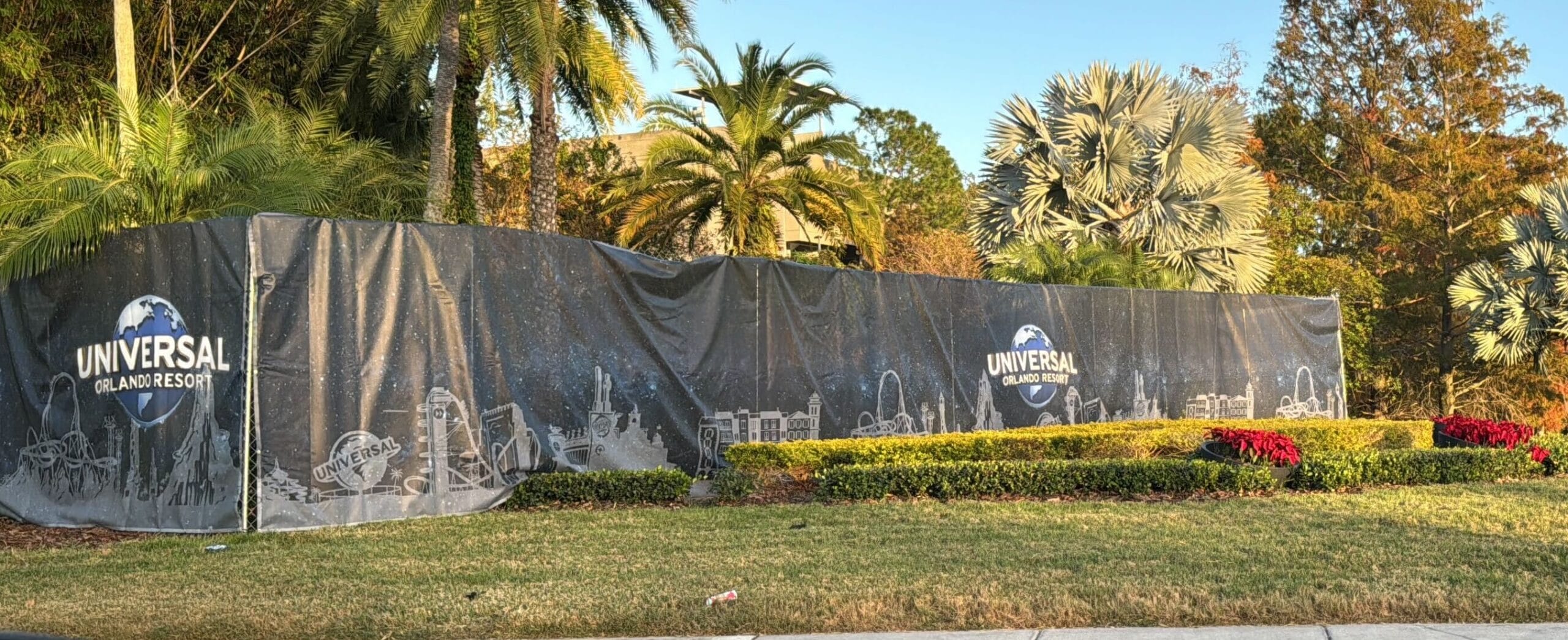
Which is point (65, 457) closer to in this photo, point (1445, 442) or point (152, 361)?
point (152, 361)

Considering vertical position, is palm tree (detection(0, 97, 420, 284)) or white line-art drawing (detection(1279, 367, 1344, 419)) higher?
palm tree (detection(0, 97, 420, 284))

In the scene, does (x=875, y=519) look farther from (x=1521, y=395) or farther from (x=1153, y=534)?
(x=1521, y=395)

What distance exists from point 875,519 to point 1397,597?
13.4ft

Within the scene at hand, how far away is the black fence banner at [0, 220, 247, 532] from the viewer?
383 inches

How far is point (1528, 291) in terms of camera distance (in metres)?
22.8

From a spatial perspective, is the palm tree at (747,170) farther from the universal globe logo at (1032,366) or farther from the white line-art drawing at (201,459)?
the white line-art drawing at (201,459)

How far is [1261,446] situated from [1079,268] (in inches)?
334

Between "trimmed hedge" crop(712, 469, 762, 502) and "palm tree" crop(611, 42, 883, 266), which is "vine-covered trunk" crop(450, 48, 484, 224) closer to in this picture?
"palm tree" crop(611, 42, 883, 266)

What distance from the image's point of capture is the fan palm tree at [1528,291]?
72.5 feet

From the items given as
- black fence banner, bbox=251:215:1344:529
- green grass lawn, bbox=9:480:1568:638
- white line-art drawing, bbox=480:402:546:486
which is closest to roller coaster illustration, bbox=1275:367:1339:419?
black fence banner, bbox=251:215:1344:529

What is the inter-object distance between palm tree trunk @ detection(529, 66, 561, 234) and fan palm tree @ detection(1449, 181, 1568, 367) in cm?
1574

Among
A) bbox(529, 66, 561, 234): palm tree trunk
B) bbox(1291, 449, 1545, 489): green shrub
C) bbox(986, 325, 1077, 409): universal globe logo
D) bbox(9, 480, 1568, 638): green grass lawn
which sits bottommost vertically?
bbox(9, 480, 1568, 638): green grass lawn

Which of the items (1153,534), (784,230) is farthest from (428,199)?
(784,230)

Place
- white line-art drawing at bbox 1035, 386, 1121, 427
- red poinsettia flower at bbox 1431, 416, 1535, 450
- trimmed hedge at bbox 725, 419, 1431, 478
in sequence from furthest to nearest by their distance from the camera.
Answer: white line-art drawing at bbox 1035, 386, 1121, 427 < red poinsettia flower at bbox 1431, 416, 1535, 450 < trimmed hedge at bbox 725, 419, 1431, 478
